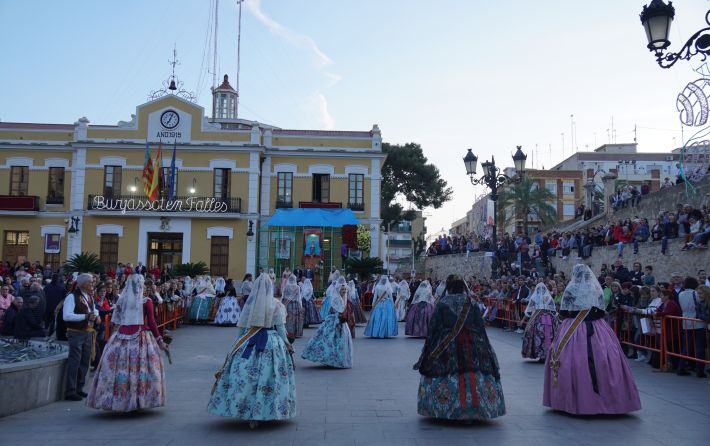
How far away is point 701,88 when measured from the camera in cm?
1170

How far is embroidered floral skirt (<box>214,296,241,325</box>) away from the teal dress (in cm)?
1464

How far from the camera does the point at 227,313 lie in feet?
72.2

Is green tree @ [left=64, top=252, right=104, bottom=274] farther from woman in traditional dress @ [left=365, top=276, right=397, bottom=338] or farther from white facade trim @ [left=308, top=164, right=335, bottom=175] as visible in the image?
white facade trim @ [left=308, top=164, right=335, bottom=175]

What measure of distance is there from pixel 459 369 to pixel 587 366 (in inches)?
66.3

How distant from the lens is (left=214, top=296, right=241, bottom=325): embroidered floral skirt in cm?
2195

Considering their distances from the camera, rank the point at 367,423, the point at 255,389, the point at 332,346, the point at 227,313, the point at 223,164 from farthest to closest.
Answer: the point at 223,164, the point at 227,313, the point at 332,346, the point at 367,423, the point at 255,389

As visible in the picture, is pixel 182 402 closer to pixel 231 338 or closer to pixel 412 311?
pixel 231 338

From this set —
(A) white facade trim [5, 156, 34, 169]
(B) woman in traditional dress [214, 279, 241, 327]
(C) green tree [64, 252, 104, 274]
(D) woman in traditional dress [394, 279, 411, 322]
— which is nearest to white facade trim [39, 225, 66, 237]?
(A) white facade trim [5, 156, 34, 169]

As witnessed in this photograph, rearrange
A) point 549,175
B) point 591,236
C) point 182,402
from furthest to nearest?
point 549,175 → point 591,236 → point 182,402

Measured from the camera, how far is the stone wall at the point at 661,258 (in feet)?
58.2

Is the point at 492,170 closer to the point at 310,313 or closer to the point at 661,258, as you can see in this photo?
the point at 661,258

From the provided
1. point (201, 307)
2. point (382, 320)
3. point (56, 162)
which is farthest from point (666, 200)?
point (56, 162)

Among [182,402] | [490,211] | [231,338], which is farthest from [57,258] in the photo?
[490,211]

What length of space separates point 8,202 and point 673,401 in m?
33.9
